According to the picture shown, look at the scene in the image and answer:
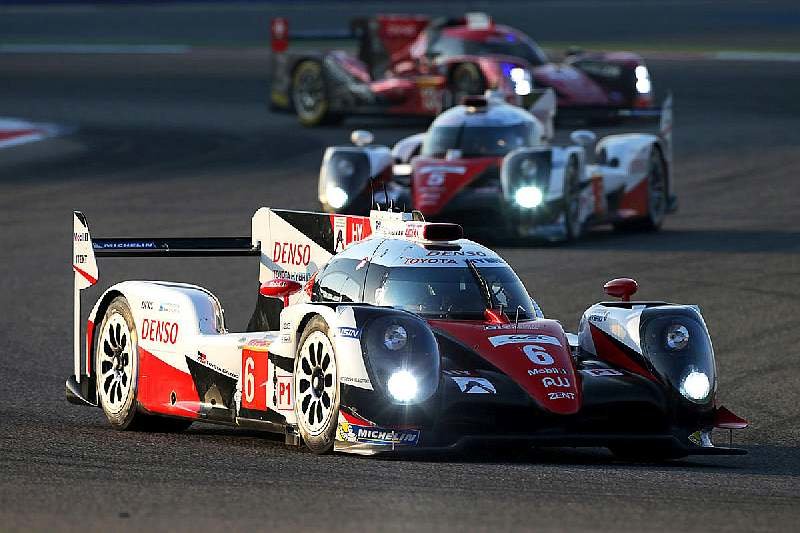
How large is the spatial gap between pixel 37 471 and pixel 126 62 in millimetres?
35634

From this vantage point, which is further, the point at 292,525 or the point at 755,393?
the point at 755,393

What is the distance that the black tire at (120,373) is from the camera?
443 inches

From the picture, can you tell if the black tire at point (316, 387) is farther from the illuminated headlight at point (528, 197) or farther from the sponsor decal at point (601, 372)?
the illuminated headlight at point (528, 197)

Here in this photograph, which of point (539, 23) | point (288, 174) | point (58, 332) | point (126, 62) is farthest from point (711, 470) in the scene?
point (539, 23)

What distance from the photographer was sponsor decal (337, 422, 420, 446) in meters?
9.41

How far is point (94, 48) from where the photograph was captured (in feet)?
161

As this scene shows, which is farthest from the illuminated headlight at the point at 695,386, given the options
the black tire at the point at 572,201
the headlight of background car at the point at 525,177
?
the black tire at the point at 572,201

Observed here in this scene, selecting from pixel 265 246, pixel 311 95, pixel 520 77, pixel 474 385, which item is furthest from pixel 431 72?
pixel 474 385

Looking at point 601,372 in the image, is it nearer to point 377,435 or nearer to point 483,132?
point 377,435

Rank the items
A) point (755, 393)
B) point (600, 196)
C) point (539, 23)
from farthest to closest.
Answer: point (539, 23), point (600, 196), point (755, 393)

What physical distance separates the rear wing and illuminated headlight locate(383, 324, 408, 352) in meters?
2.05

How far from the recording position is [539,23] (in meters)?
58.8

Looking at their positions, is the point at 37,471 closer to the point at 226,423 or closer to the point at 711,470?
the point at 226,423

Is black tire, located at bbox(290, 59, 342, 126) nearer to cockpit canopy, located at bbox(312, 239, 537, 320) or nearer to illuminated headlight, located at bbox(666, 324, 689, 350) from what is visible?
cockpit canopy, located at bbox(312, 239, 537, 320)
